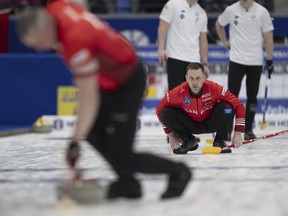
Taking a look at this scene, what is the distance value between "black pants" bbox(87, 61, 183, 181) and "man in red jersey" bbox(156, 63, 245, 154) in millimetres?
2001

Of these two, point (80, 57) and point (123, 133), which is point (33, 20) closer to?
point (80, 57)

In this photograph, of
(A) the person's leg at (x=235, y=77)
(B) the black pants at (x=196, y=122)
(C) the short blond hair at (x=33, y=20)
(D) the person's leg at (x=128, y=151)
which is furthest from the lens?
(A) the person's leg at (x=235, y=77)

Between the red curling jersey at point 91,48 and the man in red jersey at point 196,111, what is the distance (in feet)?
6.77

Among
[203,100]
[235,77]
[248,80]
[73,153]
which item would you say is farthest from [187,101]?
[73,153]

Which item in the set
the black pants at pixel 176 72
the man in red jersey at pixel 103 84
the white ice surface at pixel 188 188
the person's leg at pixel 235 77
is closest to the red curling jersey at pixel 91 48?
the man in red jersey at pixel 103 84

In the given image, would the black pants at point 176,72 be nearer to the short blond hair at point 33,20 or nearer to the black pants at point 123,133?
the black pants at point 123,133

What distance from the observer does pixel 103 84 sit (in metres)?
3.31

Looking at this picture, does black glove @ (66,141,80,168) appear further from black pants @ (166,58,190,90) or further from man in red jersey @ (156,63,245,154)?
black pants @ (166,58,190,90)

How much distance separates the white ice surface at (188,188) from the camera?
307 cm

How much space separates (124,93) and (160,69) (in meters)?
5.45

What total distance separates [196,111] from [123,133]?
2.35 metres

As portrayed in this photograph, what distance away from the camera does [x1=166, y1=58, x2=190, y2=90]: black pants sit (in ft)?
20.8

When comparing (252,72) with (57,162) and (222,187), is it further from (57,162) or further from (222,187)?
(222,187)

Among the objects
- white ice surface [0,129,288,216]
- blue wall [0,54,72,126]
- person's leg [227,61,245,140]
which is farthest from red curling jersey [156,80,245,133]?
blue wall [0,54,72,126]
